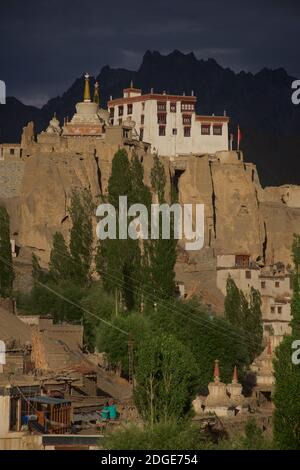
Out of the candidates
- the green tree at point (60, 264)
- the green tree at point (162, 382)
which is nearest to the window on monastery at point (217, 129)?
the green tree at point (60, 264)

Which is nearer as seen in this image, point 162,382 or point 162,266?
point 162,382

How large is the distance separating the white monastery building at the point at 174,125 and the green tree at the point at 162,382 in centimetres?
4524

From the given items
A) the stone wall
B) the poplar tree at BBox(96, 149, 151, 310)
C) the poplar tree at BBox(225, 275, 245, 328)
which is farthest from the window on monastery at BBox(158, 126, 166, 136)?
the poplar tree at BBox(96, 149, 151, 310)

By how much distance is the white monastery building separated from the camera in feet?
268

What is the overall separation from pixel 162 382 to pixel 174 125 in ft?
158

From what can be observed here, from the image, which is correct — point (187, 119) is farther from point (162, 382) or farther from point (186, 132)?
point (162, 382)

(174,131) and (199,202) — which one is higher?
(174,131)

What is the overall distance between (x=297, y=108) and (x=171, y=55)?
10.4 metres

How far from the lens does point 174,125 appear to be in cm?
8244

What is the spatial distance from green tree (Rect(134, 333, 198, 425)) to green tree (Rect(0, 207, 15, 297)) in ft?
70.6

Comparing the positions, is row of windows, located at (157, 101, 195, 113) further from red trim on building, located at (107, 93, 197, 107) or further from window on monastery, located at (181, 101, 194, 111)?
red trim on building, located at (107, 93, 197, 107)

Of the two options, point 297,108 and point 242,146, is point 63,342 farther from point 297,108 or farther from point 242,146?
point 297,108

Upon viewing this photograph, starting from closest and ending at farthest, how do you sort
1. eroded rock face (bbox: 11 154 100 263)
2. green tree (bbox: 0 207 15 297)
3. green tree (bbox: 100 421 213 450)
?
green tree (bbox: 100 421 213 450)
green tree (bbox: 0 207 15 297)
eroded rock face (bbox: 11 154 100 263)

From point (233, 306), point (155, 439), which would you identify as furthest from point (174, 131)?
point (155, 439)
